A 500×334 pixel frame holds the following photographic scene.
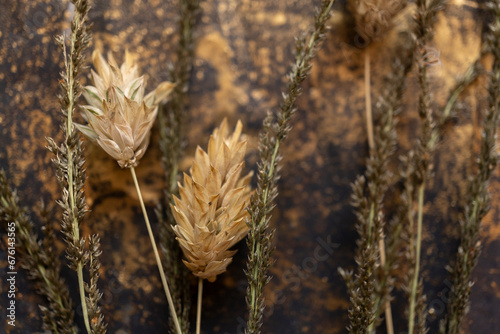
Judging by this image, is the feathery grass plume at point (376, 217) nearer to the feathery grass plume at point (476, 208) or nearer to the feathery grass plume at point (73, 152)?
the feathery grass plume at point (476, 208)

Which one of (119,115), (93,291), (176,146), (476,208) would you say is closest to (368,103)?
(476,208)

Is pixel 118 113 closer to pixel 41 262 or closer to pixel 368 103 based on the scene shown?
pixel 41 262

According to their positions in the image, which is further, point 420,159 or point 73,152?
point 420,159

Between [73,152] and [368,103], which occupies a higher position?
[368,103]

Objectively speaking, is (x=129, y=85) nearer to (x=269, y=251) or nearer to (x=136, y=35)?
(x=136, y=35)

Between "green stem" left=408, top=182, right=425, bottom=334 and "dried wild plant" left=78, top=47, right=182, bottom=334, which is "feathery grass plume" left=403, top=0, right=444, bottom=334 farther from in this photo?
"dried wild plant" left=78, top=47, right=182, bottom=334

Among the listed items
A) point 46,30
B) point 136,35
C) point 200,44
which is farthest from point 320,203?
point 46,30

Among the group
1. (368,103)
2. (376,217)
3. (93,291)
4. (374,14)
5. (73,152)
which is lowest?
(93,291)
